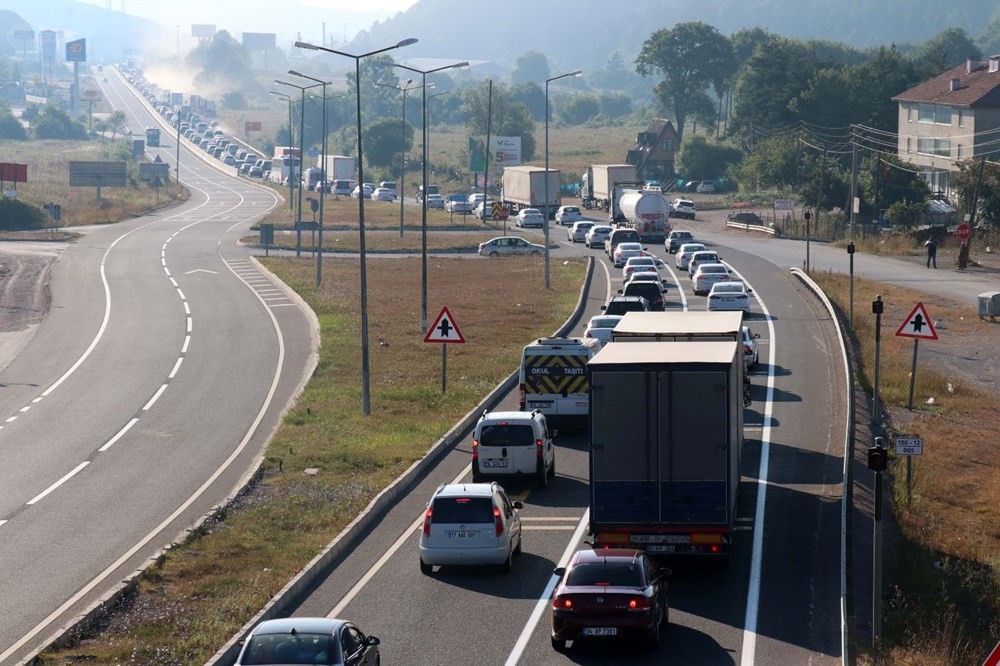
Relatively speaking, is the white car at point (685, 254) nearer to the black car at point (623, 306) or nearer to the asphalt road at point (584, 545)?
the black car at point (623, 306)

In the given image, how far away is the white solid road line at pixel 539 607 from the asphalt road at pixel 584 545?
1.4 inches

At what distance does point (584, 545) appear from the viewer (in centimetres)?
2386

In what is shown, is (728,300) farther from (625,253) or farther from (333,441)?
(333,441)

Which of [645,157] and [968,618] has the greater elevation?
[645,157]

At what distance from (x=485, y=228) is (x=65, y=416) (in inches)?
2636

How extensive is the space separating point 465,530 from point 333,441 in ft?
42.1

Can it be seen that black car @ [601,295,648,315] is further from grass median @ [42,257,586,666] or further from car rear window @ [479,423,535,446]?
car rear window @ [479,423,535,446]

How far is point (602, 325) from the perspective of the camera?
139 ft

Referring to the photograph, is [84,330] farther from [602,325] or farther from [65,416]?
[602,325]

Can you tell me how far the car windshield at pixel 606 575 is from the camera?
18.0 meters

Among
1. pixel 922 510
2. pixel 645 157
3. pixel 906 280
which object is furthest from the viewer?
pixel 645 157

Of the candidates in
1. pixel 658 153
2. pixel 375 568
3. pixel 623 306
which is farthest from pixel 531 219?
pixel 375 568

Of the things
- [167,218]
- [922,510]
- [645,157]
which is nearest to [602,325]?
[922,510]

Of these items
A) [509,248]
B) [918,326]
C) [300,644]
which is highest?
[918,326]
